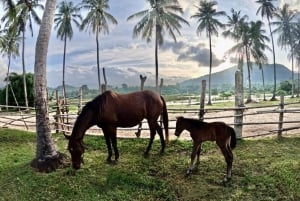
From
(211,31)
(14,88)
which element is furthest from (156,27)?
(14,88)

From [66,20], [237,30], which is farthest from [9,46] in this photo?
[237,30]

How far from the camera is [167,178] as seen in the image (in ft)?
20.4

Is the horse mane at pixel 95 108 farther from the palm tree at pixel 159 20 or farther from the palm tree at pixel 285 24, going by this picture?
the palm tree at pixel 285 24

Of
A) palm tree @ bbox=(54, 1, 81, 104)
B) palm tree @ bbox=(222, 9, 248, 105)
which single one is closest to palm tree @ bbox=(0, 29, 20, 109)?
palm tree @ bbox=(54, 1, 81, 104)

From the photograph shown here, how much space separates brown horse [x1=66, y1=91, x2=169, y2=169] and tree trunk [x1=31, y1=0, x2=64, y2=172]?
762 mm

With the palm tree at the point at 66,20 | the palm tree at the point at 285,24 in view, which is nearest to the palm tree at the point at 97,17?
the palm tree at the point at 66,20

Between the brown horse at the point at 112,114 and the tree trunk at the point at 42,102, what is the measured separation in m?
0.76

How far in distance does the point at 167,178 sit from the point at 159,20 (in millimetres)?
21262

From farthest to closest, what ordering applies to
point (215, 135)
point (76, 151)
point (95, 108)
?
point (95, 108), point (76, 151), point (215, 135)

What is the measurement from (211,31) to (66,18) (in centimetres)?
1385

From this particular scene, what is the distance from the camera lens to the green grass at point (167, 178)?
5.74 m

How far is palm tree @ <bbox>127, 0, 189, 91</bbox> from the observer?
26.2m

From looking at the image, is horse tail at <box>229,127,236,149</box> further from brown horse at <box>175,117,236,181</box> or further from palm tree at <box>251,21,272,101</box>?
palm tree at <box>251,21,272,101</box>

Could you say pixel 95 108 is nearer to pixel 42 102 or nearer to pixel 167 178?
pixel 42 102
